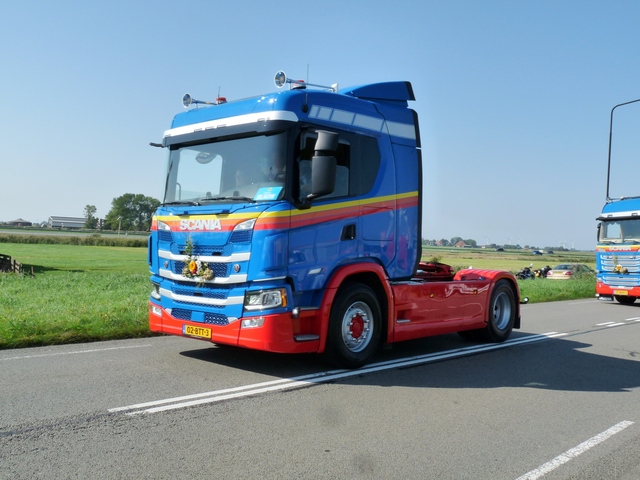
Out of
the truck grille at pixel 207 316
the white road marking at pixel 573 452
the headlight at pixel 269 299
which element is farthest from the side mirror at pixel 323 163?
the white road marking at pixel 573 452

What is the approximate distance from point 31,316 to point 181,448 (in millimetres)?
7198

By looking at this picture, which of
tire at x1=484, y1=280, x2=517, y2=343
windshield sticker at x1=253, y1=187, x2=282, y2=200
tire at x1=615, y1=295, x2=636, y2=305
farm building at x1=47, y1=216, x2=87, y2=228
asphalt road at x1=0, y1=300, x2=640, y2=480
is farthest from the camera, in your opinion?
farm building at x1=47, y1=216, x2=87, y2=228

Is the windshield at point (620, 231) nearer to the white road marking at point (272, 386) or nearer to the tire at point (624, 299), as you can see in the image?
the tire at point (624, 299)

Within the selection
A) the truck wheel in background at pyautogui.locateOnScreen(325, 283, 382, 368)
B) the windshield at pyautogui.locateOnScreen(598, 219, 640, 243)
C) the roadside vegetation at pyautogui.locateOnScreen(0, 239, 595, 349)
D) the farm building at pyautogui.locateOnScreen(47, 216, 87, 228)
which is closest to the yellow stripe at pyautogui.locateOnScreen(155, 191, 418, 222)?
the truck wheel in background at pyautogui.locateOnScreen(325, 283, 382, 368)

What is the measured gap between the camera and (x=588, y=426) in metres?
5.44

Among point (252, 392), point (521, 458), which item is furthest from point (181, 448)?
point (521, 458)

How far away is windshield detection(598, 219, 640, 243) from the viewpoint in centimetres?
1930

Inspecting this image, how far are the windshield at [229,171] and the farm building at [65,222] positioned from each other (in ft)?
468

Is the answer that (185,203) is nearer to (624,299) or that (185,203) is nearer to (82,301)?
(82,301)

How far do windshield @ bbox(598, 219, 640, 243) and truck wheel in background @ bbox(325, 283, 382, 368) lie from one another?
49.2 feet

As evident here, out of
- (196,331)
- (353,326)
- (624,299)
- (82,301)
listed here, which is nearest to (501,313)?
(353,326)

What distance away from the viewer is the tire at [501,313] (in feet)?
32.9

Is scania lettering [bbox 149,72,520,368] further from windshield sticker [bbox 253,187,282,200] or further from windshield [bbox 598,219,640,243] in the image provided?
windshield [bbox 598,219,640,243]

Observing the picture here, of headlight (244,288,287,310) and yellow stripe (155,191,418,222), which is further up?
yellow stripe (155,191,418,222)
